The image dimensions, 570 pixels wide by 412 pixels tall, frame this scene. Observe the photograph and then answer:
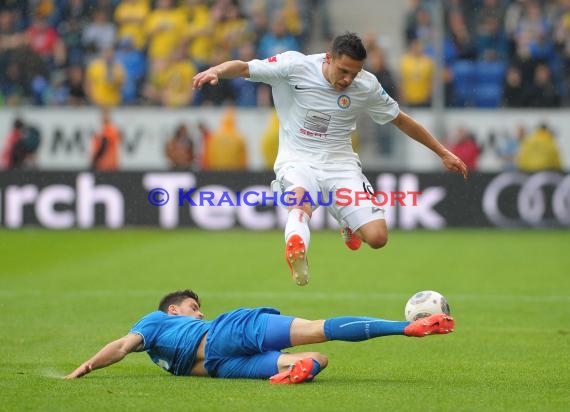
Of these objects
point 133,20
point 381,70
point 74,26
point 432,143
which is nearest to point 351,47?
point 432,143

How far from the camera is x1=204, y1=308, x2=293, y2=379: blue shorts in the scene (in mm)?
8016

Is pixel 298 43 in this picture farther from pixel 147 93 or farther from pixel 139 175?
pixel 139 175

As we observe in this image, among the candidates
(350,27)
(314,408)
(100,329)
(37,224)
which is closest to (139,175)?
(37,224)

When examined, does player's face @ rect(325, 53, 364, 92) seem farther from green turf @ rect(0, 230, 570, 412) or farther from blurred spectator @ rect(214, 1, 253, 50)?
blurred spectator @ rect(214, 1, 253, 50)

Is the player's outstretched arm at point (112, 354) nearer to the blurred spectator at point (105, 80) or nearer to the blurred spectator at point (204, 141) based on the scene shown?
the blurred spectator at point (204, 141)

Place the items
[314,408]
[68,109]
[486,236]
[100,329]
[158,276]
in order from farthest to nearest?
[68,109]
[486,236]
[158,276]
[100,329]
[314,408]

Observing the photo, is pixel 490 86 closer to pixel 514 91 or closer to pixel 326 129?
pixel 514 91

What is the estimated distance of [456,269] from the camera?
16.9 metres

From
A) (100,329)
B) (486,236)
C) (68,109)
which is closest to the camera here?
(100,329)

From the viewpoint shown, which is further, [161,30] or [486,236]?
[161,30]

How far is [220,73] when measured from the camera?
360 inches

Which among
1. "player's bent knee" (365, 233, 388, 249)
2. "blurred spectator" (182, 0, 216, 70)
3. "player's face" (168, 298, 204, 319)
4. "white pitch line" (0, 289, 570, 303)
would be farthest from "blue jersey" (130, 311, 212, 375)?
"blurred spectator" (182, 0, 216, 70)

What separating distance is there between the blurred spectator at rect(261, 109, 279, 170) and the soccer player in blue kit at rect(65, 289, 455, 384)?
15.8 meters

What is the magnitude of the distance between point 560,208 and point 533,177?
0.79m
